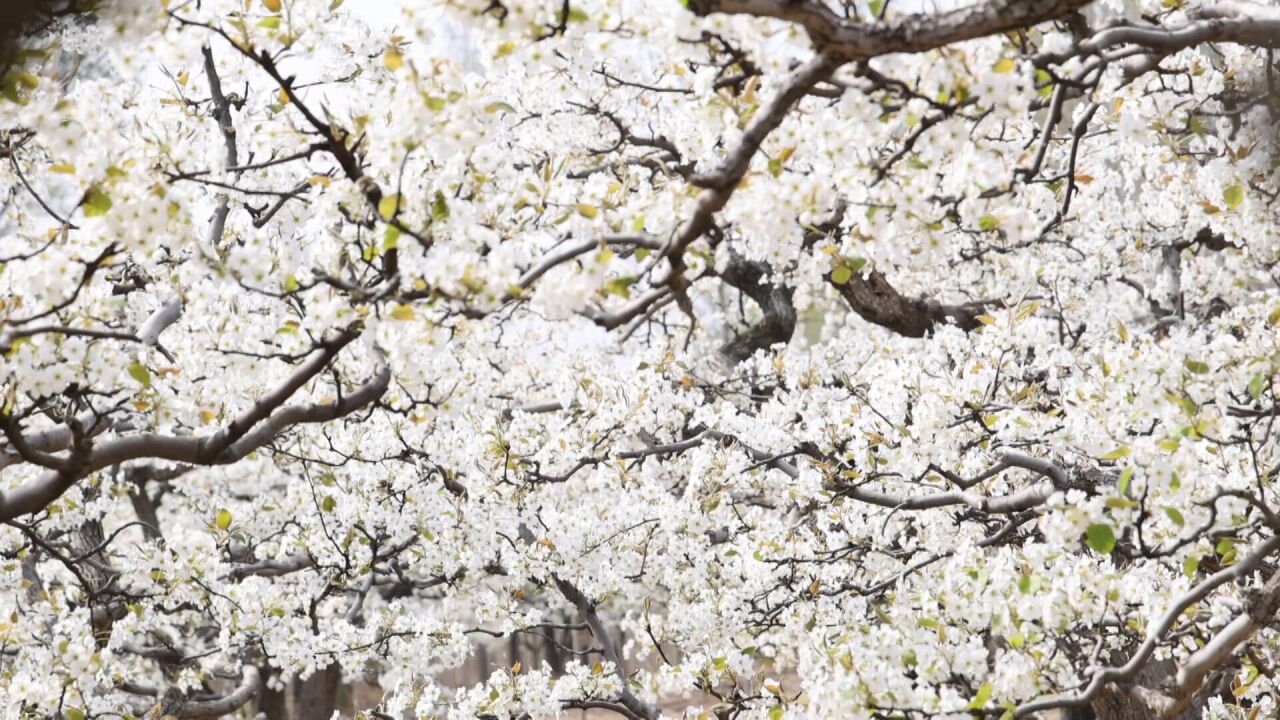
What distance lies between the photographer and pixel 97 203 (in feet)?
8.59

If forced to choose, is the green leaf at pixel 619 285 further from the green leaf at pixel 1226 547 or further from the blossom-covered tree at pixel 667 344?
the green leaf at pixel 1226 547

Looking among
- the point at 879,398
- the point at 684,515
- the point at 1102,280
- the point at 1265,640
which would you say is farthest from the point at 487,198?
the point at 1102,280

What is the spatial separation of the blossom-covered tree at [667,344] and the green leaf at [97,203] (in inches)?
2.0

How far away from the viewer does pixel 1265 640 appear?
4609 mm

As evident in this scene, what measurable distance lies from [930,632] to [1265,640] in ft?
6.26

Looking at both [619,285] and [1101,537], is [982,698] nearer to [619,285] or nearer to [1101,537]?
[1101,537]

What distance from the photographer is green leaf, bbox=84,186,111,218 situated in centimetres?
261

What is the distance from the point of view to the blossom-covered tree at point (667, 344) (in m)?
2.81

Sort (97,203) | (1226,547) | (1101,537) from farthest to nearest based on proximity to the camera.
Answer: (1226,547), (1101,537), (97,203)

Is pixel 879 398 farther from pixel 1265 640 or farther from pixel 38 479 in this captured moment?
pixel 38 479

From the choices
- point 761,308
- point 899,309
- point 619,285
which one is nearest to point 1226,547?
point 619,285

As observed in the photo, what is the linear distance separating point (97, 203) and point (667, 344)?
4.86 metres

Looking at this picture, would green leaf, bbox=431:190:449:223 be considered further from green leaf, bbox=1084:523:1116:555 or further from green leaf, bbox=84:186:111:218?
green leaf, bbox=1084:523:1116:555

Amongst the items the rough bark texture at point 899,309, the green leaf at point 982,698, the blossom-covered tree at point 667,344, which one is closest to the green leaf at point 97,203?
the blossom-covered tree at point 667,344
